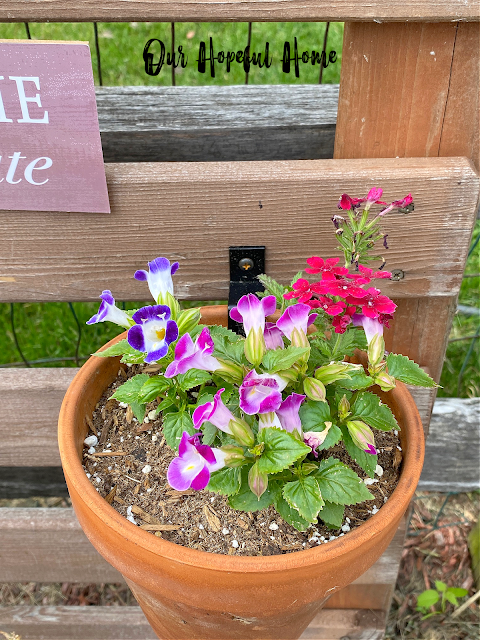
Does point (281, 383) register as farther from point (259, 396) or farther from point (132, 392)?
point (132, 392)

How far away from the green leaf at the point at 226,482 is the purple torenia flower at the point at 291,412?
84mm

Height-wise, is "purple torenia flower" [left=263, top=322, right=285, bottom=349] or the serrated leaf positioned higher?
"purple torenia flower" [left=263, top=322, right=285, bottom=349]

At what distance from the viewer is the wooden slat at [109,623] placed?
4.86ft

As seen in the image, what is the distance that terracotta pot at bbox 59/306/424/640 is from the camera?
0.71 metres

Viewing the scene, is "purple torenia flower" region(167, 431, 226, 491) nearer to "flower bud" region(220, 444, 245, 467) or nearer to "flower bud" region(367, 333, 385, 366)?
"flower bud" region(220, 444, 245, 467)

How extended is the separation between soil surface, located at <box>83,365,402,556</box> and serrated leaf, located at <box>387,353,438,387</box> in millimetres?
181

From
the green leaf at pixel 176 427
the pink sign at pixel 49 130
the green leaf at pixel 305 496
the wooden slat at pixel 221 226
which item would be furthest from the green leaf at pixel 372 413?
the pink sign at pixel 49 130

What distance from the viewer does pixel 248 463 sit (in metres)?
0.72

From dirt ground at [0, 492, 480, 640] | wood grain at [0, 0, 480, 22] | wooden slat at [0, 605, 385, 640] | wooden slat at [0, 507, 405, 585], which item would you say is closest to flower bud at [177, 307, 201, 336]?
wood grain at [0, 0, 480, 22]

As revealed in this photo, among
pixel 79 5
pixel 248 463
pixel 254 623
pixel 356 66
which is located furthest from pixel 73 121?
pixel 254 623

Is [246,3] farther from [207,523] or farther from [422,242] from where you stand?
[207,523]

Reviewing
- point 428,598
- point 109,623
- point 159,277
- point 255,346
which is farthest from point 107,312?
point 428,598

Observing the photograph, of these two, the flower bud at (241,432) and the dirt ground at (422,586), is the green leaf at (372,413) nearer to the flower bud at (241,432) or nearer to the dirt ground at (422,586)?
the flower bud at (241,432)

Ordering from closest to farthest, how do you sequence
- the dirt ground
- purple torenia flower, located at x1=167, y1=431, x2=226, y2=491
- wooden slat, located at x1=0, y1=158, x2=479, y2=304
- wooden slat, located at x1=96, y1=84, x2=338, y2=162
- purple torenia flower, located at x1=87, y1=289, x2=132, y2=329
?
purple torenia flower, located at x1=167, y1=431, x2=226, y2=491 → purple torenia flower, located at x1=87, y1=289, x2=132, y2=329 → wooden slat, located at x1=0, y1=158, x2=479, y2=304 → wooden slat, located at x1=96, y1=84, x2=338, y2=162 → the dirt ground
